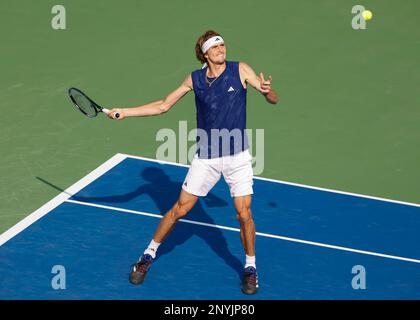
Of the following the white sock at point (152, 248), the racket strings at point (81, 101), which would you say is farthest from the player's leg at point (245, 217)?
the racket strings at point (81, 101)

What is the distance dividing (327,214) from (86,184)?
11.4 ft

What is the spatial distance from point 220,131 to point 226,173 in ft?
1.77

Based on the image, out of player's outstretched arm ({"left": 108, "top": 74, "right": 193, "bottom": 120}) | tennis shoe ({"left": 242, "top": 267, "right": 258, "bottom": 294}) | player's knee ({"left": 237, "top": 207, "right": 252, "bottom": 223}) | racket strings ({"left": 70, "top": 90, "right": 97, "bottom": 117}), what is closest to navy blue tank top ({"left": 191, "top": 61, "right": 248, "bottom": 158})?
player's outstretched arm ({"left": 108, "top": 74, "right": 193, "bottom": 120})

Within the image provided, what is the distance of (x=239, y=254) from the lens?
43.2 ft

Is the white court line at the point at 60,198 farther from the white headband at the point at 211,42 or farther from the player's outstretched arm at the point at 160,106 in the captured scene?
the white headband at the point at 211,42

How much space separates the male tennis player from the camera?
12.0 metres

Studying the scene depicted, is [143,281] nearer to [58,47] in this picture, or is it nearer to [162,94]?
[162,94]

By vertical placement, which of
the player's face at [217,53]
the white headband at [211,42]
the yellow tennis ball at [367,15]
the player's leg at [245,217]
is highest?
the yellow tennis ball at [367,15]

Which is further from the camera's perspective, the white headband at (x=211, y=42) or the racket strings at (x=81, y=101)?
the racket strings at (x=81, y=101)

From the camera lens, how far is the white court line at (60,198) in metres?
13.4

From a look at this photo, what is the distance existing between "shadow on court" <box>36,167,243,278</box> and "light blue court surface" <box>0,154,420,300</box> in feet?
0.05

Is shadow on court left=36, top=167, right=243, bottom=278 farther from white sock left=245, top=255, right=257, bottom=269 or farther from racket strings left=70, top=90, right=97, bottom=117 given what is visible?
racket strings left=70, top=90, right=97, bottom=117

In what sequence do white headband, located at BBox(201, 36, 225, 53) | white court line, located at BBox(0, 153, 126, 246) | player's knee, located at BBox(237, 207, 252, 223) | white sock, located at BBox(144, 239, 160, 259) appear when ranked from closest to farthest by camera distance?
white headband, located at BBox(201, 36, 225, 53) < player's knee, located at BBox(237, 207, 252, 223) < white sock, located at BBox(144, 239, 160, 259) < white court line, located at BBox(0, 153, 126, 246)

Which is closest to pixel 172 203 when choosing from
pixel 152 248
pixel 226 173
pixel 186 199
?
pixel 152 248
